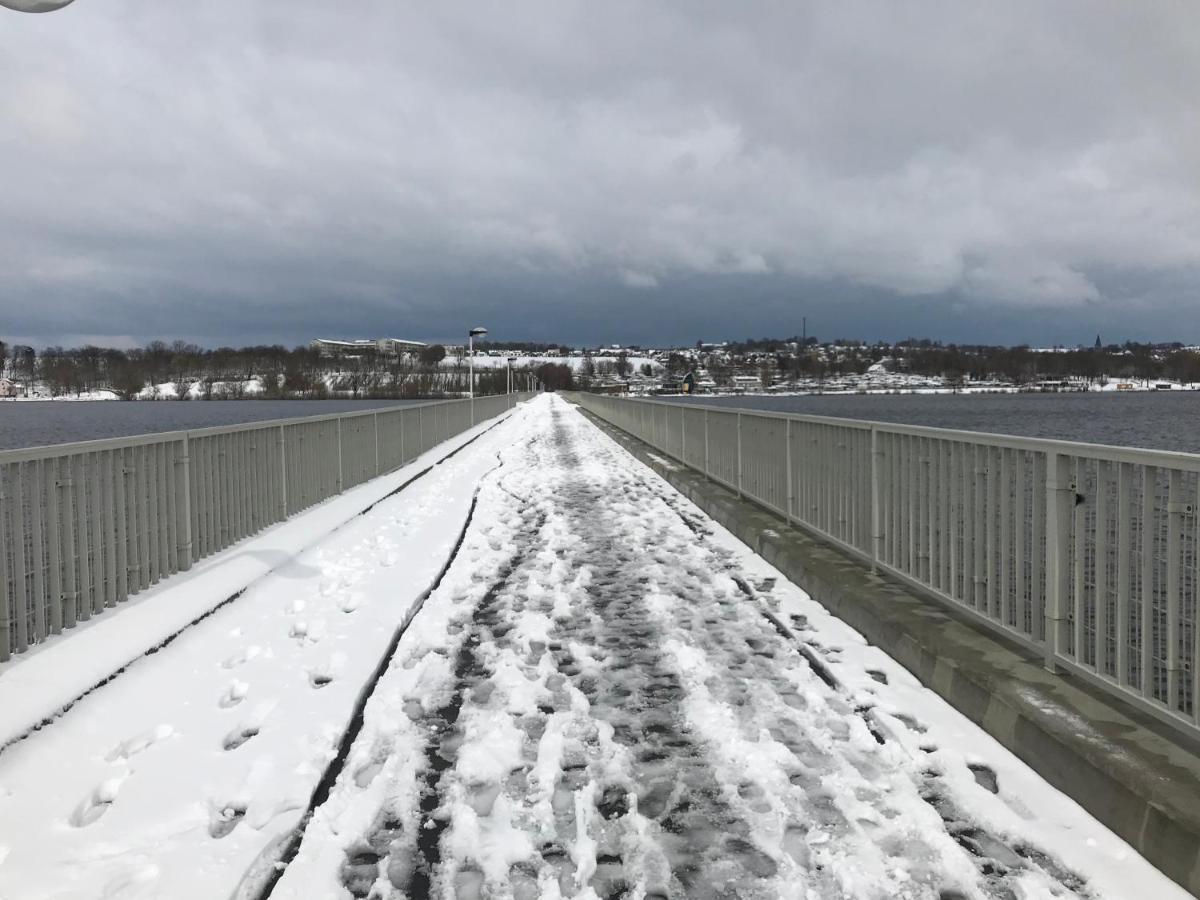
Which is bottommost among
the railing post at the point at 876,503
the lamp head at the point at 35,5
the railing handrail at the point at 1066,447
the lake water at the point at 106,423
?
the lake water at the point at 106,423

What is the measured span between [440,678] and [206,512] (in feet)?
14.9

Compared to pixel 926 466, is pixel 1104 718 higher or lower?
lower

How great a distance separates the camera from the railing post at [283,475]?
10820 millimetres

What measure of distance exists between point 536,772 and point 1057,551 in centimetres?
281

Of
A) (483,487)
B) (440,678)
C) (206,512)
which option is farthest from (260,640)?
(483,487)

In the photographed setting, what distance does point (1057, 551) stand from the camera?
13.8 feet

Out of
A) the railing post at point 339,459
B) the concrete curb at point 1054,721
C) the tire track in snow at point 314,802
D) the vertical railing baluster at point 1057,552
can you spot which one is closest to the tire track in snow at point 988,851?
the concrete curb at point 1054,721

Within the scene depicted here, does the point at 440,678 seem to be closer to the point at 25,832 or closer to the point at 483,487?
the point at 25,832

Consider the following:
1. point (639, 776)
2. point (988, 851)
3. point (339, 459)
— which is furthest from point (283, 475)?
point (988, 851)

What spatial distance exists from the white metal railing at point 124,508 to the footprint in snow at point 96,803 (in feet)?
6.65

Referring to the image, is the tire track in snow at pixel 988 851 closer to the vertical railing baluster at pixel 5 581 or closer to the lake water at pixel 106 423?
the vertical railing baluster at pixel 5 581

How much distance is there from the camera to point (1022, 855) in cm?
303

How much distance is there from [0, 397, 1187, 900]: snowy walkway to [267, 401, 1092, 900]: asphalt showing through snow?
14 millimetres

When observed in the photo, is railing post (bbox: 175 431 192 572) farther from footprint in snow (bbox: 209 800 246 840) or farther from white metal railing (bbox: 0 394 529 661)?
footprint in snow (bbox: 209 800 246 840)
